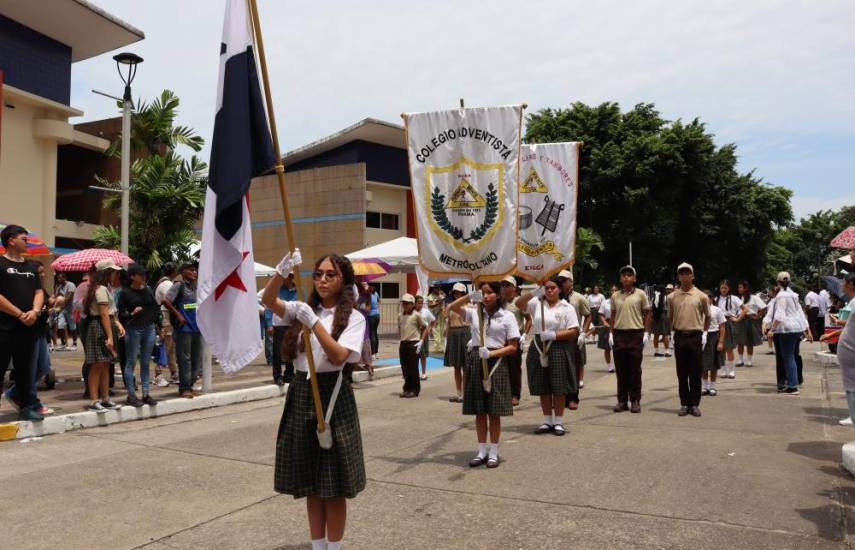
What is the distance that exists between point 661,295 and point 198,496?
14.8 m

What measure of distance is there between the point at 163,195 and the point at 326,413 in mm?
14507

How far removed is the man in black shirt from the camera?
7301 millimetres

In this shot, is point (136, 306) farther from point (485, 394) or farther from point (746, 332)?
point (746, 332)

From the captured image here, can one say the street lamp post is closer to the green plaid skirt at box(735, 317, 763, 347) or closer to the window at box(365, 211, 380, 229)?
the green plaid skirt at box(735, 317, 763, 347)

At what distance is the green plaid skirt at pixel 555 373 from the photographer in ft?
25.7

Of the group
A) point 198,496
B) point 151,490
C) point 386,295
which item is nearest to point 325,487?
point 198,496

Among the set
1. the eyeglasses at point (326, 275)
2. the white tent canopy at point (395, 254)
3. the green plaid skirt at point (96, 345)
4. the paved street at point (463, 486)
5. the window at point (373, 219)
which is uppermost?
the window at point (373, 219)

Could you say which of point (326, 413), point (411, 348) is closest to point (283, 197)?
point (326, 413)

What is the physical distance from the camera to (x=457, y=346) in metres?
10.6

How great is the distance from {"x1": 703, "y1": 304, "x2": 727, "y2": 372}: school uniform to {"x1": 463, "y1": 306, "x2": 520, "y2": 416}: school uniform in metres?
5.67

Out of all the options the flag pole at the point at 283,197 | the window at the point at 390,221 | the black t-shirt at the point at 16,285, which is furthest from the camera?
the window at the point at 390,221

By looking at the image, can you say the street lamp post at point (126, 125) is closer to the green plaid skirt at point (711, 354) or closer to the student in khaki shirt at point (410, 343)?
the student in khaki shirt at point (410, 343)

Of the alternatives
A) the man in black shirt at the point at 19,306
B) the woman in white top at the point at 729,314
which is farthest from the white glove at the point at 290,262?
the woman in white top at the point at 729,314

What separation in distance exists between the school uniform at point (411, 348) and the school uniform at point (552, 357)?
3113mm
